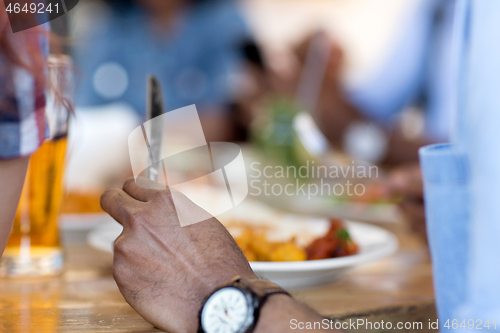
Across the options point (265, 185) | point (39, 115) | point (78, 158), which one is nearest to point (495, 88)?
point (39, 115)

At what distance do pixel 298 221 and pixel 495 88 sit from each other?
562 mm

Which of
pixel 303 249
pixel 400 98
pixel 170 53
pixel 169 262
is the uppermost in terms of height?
pixel 170 53

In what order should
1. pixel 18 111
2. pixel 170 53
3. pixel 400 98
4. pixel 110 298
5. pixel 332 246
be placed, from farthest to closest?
pixel 400 98 → pixel 170 53 → pixel 332 246 → pixel 110 298 → pixel 18 111

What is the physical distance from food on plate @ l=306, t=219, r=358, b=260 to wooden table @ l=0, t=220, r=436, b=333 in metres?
0.04

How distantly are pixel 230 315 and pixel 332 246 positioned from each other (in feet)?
0.94

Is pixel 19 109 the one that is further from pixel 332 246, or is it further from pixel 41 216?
pixel 332 246

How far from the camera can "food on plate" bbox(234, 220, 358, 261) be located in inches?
25.2

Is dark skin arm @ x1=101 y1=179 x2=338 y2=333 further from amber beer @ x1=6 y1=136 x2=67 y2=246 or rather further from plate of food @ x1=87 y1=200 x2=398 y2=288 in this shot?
amber beer @ x1=6 y1=136 x2=67 y2=246

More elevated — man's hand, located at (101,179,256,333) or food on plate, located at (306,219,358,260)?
man's hand, located at (101,179,256,333)

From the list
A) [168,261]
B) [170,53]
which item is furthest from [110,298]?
[170,53]

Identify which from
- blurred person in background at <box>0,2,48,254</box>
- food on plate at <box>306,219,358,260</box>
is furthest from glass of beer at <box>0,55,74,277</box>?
food on plate at <box>306,219,358,260</box>

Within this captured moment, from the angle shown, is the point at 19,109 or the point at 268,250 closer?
the point at 19,109

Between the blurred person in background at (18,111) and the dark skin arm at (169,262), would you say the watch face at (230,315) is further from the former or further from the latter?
the blurred person in background at (18,111)

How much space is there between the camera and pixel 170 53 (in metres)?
3.19
